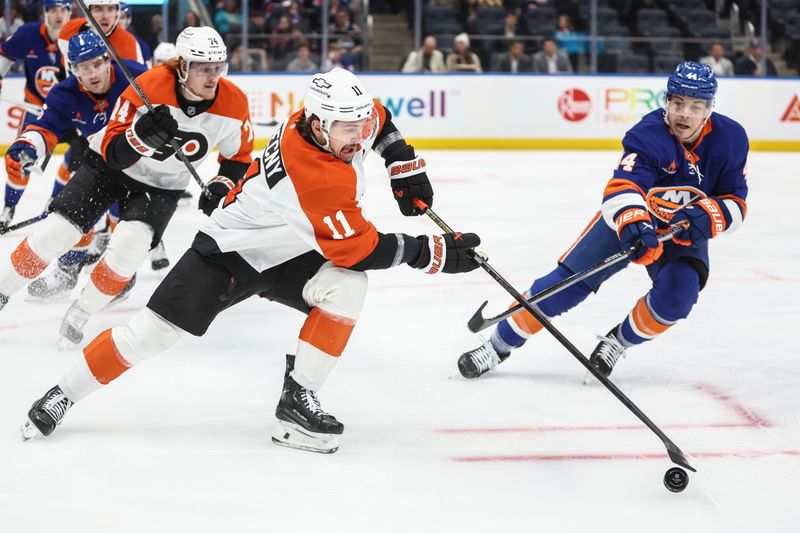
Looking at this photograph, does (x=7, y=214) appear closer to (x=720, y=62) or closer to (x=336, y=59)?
(x=336, y=59)

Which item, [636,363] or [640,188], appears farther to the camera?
[636,363]

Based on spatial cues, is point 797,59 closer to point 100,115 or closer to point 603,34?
point 603,34

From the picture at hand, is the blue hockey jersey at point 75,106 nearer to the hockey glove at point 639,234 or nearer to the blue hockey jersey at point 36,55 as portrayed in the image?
the blue hockey jersey at point 36,55

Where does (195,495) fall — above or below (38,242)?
below

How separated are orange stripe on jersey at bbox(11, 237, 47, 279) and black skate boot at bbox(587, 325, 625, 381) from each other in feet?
6.00

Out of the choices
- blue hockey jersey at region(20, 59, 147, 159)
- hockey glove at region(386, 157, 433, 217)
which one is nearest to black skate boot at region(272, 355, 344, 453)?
hockey glove at region(386, 157, 433, 217)

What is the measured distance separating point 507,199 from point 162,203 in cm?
351

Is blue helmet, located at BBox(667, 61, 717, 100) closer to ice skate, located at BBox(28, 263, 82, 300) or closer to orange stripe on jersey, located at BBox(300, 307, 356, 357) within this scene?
orange stripe on jersey, located at BBox(300, 307, 356, 357)

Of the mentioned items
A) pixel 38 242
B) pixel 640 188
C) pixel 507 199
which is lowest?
pixel 507 199

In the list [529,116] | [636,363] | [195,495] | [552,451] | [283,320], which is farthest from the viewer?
[529,116]

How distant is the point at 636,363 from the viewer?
11.3 ft

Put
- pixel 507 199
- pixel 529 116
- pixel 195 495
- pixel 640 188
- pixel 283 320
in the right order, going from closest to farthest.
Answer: pixel 195 495 → pixel 640 188 → pixel 283 320 → pixel 507 199 → pixel 529 116

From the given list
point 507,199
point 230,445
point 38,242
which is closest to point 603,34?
point 507,199

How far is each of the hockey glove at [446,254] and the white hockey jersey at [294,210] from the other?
0.14 metres
